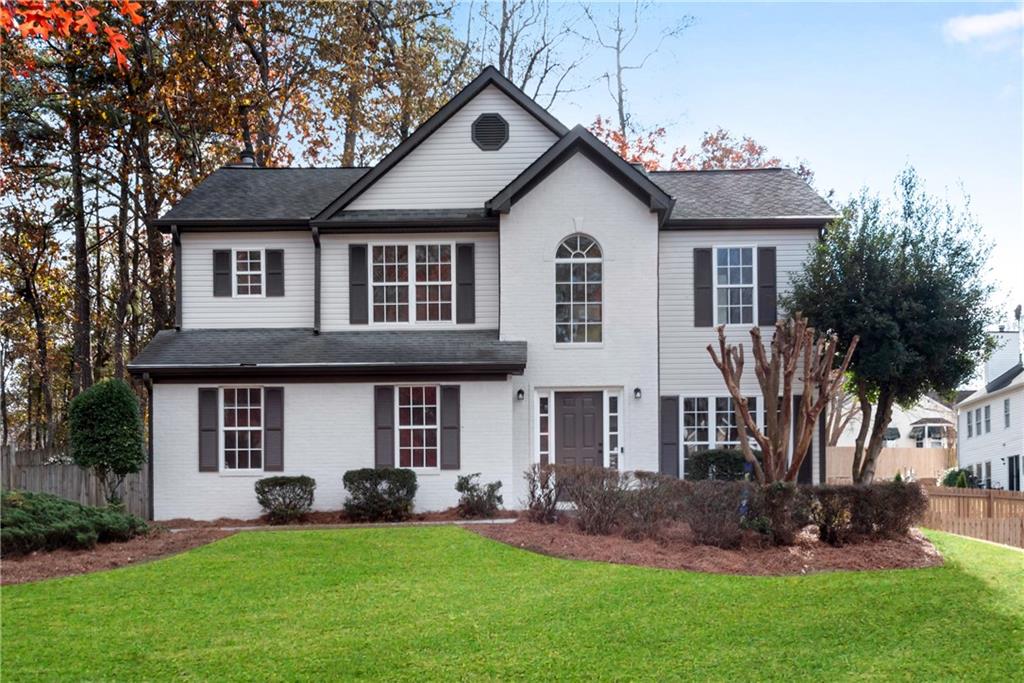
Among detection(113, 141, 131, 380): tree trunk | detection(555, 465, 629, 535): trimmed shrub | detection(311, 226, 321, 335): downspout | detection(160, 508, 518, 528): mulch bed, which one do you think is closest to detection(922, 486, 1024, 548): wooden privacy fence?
detection(555, 465, 629, 535): trimmed shrub

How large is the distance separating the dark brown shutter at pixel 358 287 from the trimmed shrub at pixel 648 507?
8447 mm

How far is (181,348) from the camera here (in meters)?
20.9

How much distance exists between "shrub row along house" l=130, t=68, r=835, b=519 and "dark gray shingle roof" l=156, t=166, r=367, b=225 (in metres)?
0.14

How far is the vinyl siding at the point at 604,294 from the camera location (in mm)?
20578

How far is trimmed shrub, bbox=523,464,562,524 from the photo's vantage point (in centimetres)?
1670

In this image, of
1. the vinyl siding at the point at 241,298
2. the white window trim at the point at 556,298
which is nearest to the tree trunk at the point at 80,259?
the vinyl siding at the point at 241,298

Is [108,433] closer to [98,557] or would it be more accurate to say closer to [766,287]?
[98,557]

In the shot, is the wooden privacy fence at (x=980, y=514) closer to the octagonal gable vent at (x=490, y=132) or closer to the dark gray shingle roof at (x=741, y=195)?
the dark gray shingle roof at (x=741, y=195)

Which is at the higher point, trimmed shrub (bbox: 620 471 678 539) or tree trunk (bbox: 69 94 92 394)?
tree trunk (bbox: 69 94 92 394)

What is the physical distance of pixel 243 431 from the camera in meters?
20.4

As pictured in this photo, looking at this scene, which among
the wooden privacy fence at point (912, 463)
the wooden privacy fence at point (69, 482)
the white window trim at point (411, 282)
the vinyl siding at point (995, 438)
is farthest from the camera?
the wooden privacy fence at point (912, 463)

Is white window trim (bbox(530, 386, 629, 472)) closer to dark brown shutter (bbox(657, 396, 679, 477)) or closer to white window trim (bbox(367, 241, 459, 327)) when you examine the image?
dark brown shutter (bbox(657, 396, 679, 477))

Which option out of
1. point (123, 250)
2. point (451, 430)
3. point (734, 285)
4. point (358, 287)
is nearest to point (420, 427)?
point (451, 430)

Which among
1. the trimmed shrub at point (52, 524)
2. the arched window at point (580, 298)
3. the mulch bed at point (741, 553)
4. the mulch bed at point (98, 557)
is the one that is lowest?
the mulch bed at point (98, 557)
